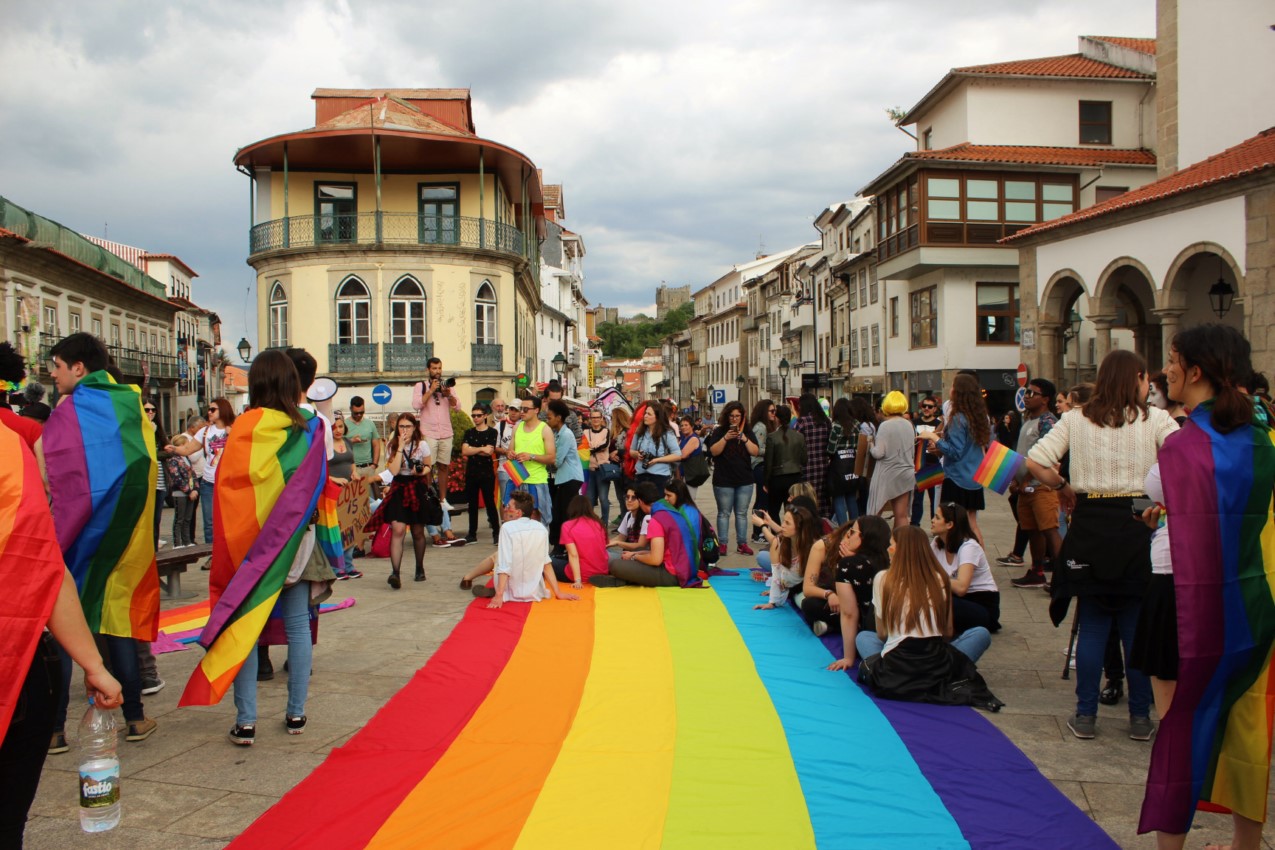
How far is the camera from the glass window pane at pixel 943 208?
32.8 m

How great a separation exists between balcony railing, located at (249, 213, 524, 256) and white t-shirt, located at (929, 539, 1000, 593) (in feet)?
85.2

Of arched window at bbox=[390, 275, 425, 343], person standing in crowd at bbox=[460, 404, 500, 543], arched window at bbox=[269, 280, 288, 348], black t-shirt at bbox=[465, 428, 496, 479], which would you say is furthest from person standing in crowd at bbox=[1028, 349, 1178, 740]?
arched window at bbox=[269, 280, 288, 348]

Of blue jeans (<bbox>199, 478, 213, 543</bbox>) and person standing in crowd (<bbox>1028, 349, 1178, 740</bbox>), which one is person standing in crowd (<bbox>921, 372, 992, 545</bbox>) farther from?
blue jeans (<bbox>199, 478, 213, 543</bbox>)

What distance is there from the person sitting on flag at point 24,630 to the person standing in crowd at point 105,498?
85.4 inches

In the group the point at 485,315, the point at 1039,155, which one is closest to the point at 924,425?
the point at 485,315

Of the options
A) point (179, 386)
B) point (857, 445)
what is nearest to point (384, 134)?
point (857, 445)

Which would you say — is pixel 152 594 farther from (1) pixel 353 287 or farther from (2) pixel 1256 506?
(1) pixel 353 287

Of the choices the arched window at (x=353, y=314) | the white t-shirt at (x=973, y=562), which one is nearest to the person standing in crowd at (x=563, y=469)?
the white t-shirt at (x=973, y=562)

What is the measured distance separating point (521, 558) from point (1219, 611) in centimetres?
599

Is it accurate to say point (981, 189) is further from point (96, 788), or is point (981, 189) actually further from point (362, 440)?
point (96, 788)

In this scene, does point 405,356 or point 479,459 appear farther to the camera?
point 405,356

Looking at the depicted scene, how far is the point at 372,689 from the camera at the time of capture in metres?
6.23

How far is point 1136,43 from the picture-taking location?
3712 cm

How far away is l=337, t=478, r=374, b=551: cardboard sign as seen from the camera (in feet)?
37.8
